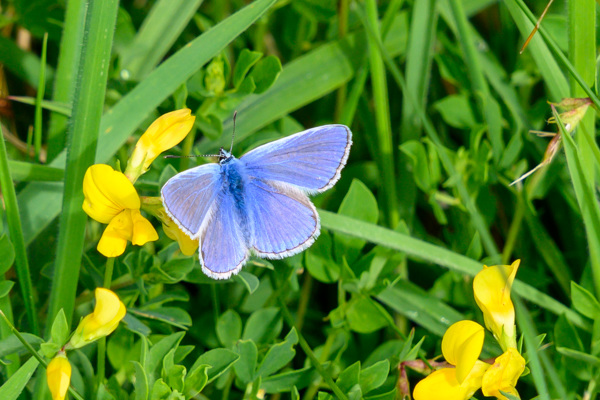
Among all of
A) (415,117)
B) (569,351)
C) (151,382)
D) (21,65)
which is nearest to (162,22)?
(21,65)

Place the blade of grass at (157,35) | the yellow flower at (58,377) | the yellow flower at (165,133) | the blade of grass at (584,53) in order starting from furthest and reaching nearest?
1. the blade of grass at (157,35)
2. the blade of grass at (584,53)
3. the yellow flower at (165,133)
4. the yellow flower at (58,377)

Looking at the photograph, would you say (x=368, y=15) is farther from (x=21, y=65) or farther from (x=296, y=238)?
(x=21, y=65)

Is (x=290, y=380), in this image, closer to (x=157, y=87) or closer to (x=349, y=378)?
(x=349, y=378)

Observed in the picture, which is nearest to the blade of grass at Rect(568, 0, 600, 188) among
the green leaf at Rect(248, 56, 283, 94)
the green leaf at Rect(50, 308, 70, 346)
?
the green leaf at Rect(248, 56, 283, 94)

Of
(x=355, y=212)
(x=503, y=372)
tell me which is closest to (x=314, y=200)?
(x=355, y=212)

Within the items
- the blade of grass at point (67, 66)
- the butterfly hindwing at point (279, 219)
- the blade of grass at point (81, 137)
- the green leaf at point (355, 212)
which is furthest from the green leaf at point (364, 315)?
the blade of grass at point (67, 66)

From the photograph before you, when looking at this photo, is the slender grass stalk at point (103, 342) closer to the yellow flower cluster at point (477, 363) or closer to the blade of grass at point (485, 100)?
the yellow flower cluster at point (477, 363)
